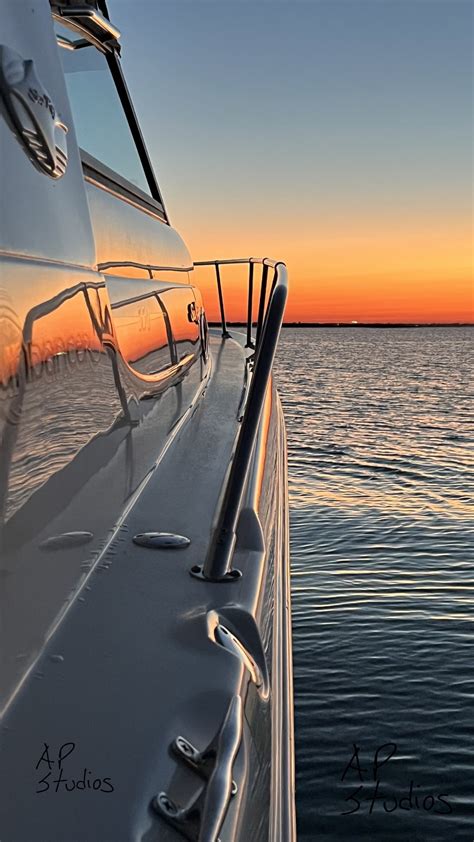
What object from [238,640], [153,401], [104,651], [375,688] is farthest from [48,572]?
[375,688]

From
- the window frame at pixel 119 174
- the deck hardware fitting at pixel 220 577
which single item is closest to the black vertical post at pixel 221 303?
the window frame at pixel 119 174

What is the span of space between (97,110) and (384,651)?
3081 millimetres

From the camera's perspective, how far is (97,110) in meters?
2.56

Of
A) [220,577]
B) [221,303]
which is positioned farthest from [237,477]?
[221,303]

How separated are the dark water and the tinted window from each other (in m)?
2.36

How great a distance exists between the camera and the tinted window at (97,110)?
228cm

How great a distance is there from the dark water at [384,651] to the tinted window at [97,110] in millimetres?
2364

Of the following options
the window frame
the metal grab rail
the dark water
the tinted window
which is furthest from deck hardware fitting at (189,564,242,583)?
the dark water

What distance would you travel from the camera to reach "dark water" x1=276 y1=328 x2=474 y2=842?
3.22 m

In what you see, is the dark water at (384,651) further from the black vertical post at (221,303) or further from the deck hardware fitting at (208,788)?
the deck hardware fitting at (208,788)

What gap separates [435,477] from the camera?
9852 millimetres

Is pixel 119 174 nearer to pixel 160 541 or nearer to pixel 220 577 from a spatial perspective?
pixel 160 541

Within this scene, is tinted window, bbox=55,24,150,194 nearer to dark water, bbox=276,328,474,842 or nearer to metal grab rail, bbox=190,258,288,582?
metal grab rail, bbox=190,258,288,582

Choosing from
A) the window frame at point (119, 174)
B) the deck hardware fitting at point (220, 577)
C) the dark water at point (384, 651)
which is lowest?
the dark water at point (384, 651)
